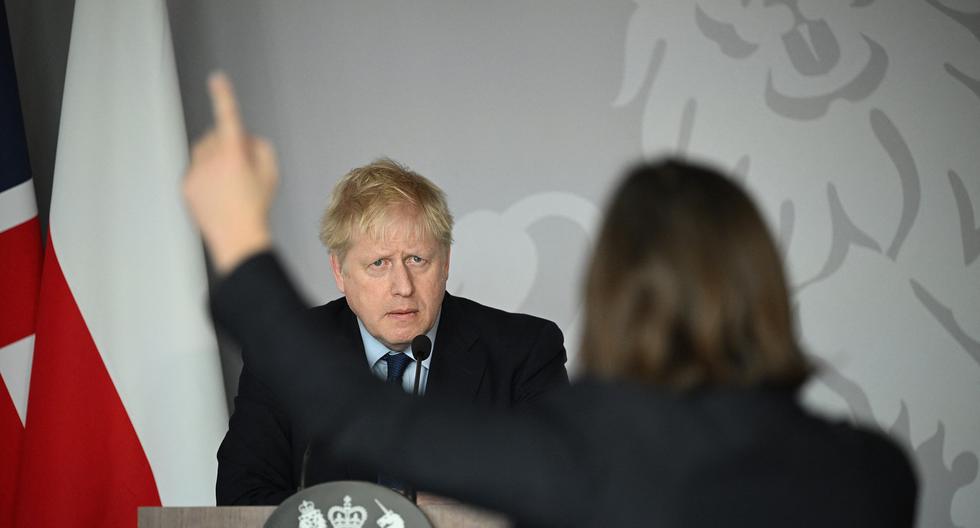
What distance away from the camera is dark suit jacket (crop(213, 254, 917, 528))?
953 millimetres

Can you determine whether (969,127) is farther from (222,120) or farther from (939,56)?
(222,120)

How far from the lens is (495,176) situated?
4.30m

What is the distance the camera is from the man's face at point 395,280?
9.45 ft

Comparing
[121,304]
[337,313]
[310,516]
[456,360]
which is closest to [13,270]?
[121,304]

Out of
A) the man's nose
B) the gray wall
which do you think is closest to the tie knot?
the man's nose

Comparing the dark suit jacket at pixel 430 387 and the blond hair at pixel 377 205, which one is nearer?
the dark suit jacket at pixel 430 387

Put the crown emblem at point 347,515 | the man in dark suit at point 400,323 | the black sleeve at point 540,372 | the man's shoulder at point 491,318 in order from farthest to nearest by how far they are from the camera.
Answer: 1. the man's shoulder at point 491,318
2. the black sleeve at point 540,372
3. the man in dark suit at point 400,323
4. the crown emblem at point 347,515

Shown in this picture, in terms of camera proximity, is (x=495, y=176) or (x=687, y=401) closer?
(x=687, y=401)

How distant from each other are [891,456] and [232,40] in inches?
143

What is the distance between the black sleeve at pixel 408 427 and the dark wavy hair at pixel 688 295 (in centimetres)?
9

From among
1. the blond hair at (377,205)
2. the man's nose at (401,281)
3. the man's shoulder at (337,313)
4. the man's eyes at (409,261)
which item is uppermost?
the blond hair at (377,205)

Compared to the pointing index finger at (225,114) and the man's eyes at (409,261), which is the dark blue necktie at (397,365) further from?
the pointing index finger at (225,114)

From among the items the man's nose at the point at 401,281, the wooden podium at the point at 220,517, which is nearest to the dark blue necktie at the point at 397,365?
the man's nose at the point at 401,281

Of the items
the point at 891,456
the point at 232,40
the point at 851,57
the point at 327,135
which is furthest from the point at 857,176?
the point at 891,456
